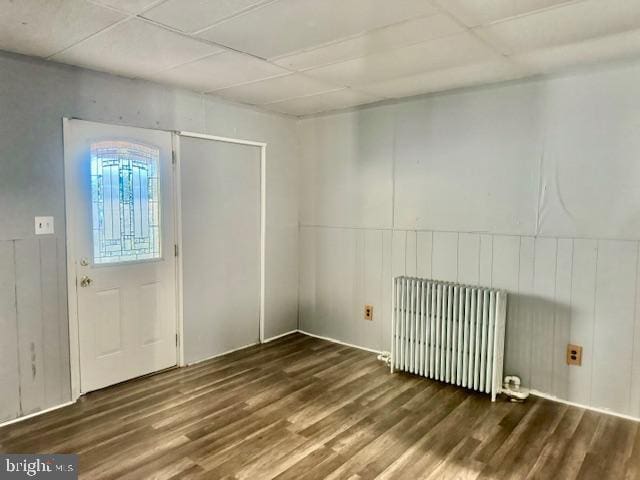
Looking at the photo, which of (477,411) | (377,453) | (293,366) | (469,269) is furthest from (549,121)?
(293,366)

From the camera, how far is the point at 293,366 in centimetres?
404

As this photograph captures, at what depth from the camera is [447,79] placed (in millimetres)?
3426

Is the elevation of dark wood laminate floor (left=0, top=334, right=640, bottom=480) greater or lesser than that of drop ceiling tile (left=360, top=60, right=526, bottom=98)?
lesser

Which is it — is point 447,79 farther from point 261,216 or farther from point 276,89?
point 261,216

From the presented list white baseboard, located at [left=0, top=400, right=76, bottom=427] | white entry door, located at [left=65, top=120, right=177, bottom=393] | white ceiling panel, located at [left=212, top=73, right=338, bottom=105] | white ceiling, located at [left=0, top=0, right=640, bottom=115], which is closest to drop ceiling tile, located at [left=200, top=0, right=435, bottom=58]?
white ceiling, located at [left=0, top=0, right=640, bottom=115]

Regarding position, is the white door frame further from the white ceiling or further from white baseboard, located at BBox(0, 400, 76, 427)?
the white ceiling

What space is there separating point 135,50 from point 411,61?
5.98ft

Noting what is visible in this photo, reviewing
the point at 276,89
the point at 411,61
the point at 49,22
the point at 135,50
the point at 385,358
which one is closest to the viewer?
the point at 49,22

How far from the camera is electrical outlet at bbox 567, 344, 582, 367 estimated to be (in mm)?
3238

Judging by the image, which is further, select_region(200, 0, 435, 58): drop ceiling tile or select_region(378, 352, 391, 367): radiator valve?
select_region(378, 352, 391, 367): radiator valve

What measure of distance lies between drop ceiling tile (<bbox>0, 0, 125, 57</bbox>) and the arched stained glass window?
0.82 meters

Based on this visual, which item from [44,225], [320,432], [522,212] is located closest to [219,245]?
[44,225]

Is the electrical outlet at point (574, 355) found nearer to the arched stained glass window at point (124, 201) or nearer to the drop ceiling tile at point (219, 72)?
the drop ceiling tile at point (219, 72)

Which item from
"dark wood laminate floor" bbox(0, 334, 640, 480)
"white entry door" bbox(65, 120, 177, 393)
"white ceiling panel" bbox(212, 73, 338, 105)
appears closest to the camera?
"dark wood laminate floor" bbox(0, 334, 640, 480)
